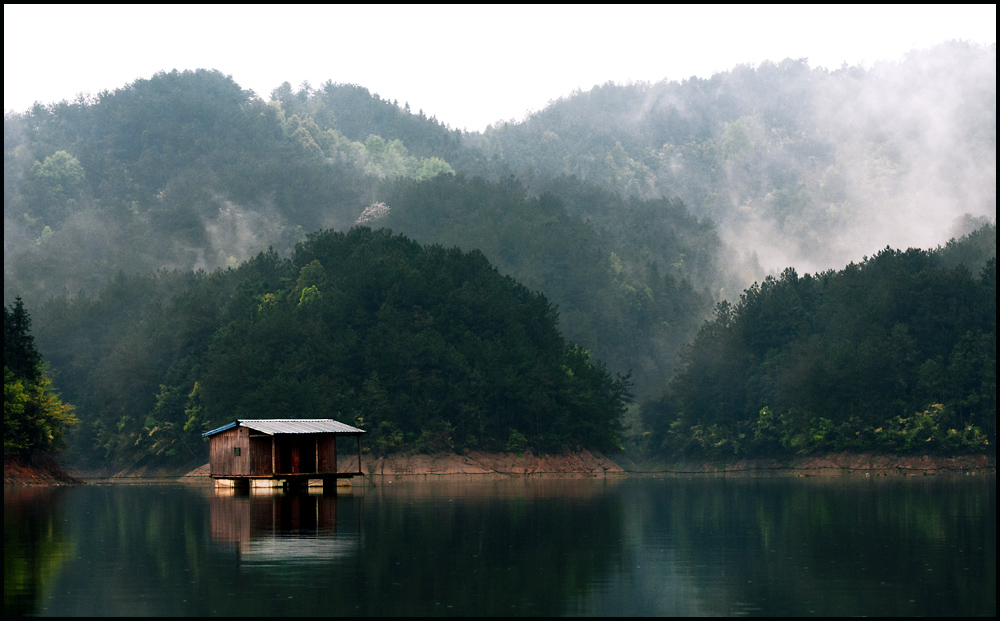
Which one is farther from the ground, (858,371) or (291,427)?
(858,371)

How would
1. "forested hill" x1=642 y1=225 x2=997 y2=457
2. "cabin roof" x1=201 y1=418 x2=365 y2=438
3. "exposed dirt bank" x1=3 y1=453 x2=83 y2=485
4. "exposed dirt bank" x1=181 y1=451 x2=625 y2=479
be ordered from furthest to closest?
"forested hill" x1=642 y1=225 x2=997 y2=457, "exposed dirt bank" x1=181 y1=451 x2=625 y2=479, "exposed dirt bank" x1=3 y1=453 x2=83 y2=485, "cabin roof" x1=201 y1=418 x2=365 y2=438

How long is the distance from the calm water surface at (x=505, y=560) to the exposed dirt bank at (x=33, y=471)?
20811mm

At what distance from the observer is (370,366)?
109m

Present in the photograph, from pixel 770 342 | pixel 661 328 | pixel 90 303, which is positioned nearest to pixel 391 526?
pixel 770 342

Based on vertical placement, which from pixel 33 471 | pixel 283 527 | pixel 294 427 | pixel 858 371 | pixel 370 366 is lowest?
pixel 33 471

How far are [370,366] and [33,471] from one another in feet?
123

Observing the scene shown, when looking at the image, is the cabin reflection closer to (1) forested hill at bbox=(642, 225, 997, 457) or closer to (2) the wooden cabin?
(2) the wooden cabin

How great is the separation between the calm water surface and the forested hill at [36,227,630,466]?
5392cm

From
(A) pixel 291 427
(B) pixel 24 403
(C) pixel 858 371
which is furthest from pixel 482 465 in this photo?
(B) pixel 24 403

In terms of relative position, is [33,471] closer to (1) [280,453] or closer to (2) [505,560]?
(1) [280,453]

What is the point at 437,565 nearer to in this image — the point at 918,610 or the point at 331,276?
the point at 918,610

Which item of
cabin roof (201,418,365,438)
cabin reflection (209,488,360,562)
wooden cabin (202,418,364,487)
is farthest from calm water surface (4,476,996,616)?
wooden cabin (202,418,364,487)

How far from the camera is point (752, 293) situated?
13725 centimetres

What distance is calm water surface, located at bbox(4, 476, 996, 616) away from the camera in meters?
23.5
